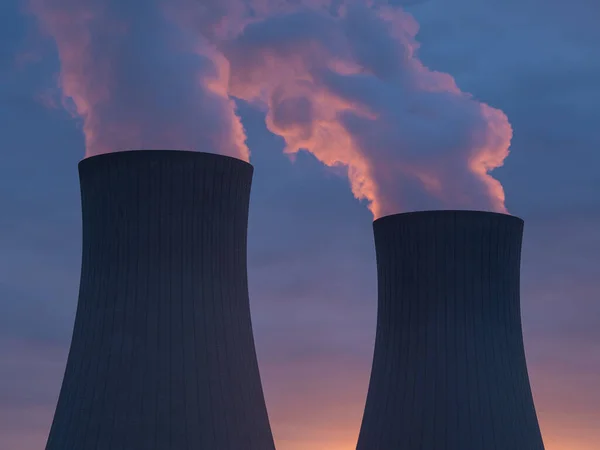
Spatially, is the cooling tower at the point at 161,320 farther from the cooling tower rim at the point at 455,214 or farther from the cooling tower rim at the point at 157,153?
the cooling tower rim at the point at 455,214

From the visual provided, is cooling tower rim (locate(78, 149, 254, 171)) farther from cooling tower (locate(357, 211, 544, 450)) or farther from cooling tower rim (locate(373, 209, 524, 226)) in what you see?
cooling tower (locate(357, 211, 544, 450))

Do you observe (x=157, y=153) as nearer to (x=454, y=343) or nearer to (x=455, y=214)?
(x=455, y=214)

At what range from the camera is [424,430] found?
57.4ft

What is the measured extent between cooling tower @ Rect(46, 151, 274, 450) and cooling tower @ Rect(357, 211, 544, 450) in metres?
3.26

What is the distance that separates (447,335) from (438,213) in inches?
77.3

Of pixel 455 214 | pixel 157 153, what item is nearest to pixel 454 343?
pixel 455 214

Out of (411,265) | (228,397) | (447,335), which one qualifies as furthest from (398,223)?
(228,397)

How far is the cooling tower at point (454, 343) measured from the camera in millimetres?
17375

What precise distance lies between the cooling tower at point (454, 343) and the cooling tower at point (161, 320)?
10.7ft

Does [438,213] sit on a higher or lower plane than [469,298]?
higher

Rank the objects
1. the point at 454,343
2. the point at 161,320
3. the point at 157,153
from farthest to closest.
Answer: the point at 454,343, the point at 157,153, the point at 161,320

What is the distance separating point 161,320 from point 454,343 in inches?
208

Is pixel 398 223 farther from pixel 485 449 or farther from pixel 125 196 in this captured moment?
pixel 125 196

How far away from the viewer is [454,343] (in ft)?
57.9
